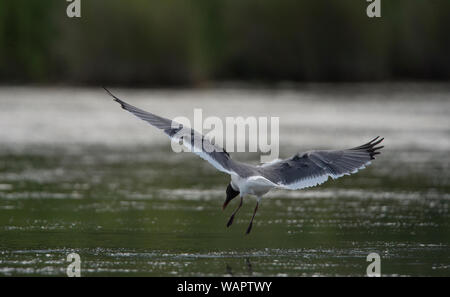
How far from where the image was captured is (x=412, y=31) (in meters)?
79.9

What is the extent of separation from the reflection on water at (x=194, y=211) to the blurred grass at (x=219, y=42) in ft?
123

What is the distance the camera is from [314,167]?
455 inches

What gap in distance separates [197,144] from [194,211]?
350 centimetres

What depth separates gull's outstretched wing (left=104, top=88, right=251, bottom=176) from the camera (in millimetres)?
10539

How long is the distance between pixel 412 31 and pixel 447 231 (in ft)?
228

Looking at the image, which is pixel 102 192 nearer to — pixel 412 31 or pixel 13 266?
pixel 13 266

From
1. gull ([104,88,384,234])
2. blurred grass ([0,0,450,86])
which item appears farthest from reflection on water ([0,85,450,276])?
blurred grass ([0,0,450,86])

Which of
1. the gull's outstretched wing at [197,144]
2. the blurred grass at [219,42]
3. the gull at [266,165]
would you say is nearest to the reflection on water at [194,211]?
the gull at [266,165]

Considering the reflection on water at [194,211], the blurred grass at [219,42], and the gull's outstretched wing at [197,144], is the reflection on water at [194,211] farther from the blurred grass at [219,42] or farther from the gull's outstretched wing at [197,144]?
the blurred grass at [219,42]

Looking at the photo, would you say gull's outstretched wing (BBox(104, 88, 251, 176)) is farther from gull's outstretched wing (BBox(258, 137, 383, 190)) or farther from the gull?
gull's outstretched wing (BBox(258, 137, 383, 190))

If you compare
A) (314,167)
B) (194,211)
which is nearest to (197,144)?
(314,167)

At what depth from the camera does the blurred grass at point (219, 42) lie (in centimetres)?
6562

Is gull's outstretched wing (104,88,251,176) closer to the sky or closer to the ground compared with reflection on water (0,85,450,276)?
closer to the sky
